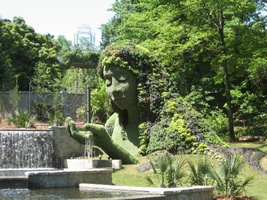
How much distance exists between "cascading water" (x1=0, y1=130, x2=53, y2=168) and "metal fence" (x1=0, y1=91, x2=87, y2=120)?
24.1 ft

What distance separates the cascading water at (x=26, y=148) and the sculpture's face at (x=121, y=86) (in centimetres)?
354

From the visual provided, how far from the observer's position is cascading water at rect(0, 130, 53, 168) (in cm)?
1964

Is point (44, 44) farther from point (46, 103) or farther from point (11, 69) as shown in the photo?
point (46, 103)

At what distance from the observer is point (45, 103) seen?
92.9 feet

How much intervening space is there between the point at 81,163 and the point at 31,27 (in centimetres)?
3087

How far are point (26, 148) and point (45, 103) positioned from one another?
8.71 m

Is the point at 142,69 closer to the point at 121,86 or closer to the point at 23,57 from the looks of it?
the point at 121,86

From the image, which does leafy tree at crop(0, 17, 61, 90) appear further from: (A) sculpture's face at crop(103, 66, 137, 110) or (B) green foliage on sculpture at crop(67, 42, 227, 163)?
(A) sculpture's face at crop(103, 66, 137, 110)

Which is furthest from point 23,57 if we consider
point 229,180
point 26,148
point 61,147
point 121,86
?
point 229,180

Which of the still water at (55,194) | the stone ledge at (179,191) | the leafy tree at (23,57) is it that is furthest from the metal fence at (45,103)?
the stone ledge at (179,191)

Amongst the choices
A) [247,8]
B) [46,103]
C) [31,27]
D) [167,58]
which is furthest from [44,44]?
[247,8]

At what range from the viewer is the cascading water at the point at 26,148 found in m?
19.6

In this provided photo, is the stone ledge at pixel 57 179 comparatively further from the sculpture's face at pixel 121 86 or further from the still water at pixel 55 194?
the sculpture's face at pixel 121 86

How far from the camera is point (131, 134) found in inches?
744
